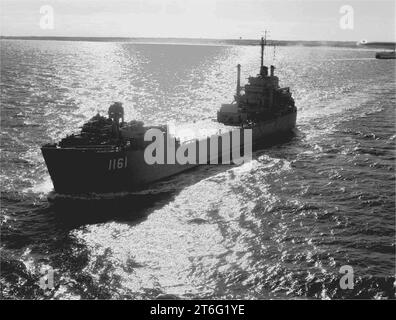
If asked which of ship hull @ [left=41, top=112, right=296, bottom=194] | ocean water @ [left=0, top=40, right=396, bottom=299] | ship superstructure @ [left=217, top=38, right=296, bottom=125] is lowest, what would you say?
ocean water @ [left=0, top=40, right=396, bottom=299]

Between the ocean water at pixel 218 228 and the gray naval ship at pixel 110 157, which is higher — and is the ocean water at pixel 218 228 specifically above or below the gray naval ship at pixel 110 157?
below

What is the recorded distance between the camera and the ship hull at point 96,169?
31.8 m

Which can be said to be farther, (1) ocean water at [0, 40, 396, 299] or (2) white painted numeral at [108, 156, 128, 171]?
(2) white painted numeral at [108, 156, 128, 171]

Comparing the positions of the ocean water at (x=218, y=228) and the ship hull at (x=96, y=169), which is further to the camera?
the ship hull at (x=96, y=169)

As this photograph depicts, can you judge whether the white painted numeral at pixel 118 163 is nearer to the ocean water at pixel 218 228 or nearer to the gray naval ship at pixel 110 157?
the gray naval ship at pixel 110 157

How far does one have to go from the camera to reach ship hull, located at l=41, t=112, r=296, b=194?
31766 millimetres

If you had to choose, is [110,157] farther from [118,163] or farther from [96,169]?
[96,169]

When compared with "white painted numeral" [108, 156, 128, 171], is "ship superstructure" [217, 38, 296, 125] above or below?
above

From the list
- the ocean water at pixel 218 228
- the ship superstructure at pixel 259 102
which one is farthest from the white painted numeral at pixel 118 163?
the ship superstructure at pixel 259 102

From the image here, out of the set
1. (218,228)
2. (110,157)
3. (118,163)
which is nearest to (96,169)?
(110,157)

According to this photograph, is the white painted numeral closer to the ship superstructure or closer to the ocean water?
the ocean water

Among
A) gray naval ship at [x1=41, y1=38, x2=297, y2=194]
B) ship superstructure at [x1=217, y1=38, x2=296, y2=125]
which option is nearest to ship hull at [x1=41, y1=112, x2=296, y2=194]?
gray naval ship at [x1=41, y1=38, x2=297, y2=194]

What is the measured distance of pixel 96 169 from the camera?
32344mm
